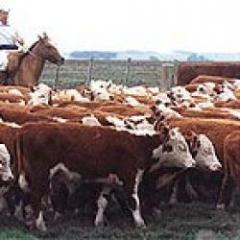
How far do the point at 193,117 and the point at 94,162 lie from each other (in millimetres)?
2823

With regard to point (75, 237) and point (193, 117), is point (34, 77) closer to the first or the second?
point (193, 117)

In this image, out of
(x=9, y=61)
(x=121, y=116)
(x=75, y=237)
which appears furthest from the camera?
(x=9, y=61)

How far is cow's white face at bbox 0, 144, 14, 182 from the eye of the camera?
795 cm

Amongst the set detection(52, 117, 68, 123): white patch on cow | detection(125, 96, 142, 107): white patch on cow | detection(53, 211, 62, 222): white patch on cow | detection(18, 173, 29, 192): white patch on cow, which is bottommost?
detection(53, 211, 62, 222): white patch on cow

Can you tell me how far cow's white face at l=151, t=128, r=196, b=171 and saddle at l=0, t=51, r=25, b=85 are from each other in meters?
8.07

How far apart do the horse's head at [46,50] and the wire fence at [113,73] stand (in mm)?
4358

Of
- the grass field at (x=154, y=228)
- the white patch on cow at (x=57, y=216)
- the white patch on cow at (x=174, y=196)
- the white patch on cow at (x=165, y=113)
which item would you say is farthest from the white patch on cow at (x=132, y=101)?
the white patch on cow at (x=57, y=216)

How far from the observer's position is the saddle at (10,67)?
1612 cm

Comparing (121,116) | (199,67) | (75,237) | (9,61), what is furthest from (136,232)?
(199,67)

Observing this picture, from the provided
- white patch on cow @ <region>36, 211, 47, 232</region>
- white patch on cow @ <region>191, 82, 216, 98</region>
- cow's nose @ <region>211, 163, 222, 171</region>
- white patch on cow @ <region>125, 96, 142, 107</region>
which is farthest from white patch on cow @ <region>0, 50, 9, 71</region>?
white patch on cow @ <region>36, 211, 47, 232</region>

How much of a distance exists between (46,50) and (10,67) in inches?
28.7

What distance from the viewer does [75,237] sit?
7742mm

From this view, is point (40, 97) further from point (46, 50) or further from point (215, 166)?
point (46, 50)

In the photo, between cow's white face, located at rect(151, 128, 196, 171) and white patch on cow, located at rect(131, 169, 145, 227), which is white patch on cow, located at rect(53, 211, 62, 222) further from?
cow's white face, located at rect(151, 128, 196, 171)
